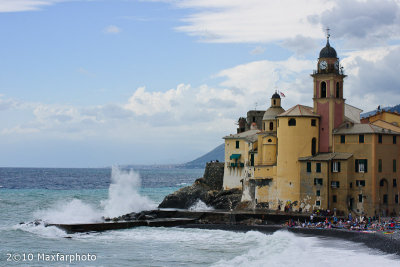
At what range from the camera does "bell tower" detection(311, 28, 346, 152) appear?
61406 mm

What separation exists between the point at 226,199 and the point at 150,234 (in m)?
16.7

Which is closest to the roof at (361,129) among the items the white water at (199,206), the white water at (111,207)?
the white water at (199,206)

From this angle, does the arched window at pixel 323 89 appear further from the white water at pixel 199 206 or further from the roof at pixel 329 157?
the white water at pixel 199 206

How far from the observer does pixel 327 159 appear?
5934cm

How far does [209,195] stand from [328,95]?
65.2ft

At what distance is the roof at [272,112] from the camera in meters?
67.2

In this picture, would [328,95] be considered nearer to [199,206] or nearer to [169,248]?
[199,206]

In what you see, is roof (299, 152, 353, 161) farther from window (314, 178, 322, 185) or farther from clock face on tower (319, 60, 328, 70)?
clock face on tower (319, 60, 328, 70)

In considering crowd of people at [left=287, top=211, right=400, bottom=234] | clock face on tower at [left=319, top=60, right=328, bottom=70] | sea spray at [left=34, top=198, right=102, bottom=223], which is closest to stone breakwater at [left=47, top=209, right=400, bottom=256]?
crowd of people at [left=287, top=211, right=400, bottom=234]

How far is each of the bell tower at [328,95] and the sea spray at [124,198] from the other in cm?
2568

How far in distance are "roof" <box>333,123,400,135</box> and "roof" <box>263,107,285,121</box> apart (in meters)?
8.35

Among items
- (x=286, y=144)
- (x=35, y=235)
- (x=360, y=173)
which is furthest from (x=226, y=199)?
(x=35, y=235)

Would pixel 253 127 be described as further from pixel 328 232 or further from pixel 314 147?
pixel 328 232

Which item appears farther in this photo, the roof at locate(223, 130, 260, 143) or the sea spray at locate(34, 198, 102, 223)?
the roof at locate(223, 130, 260, 143)
